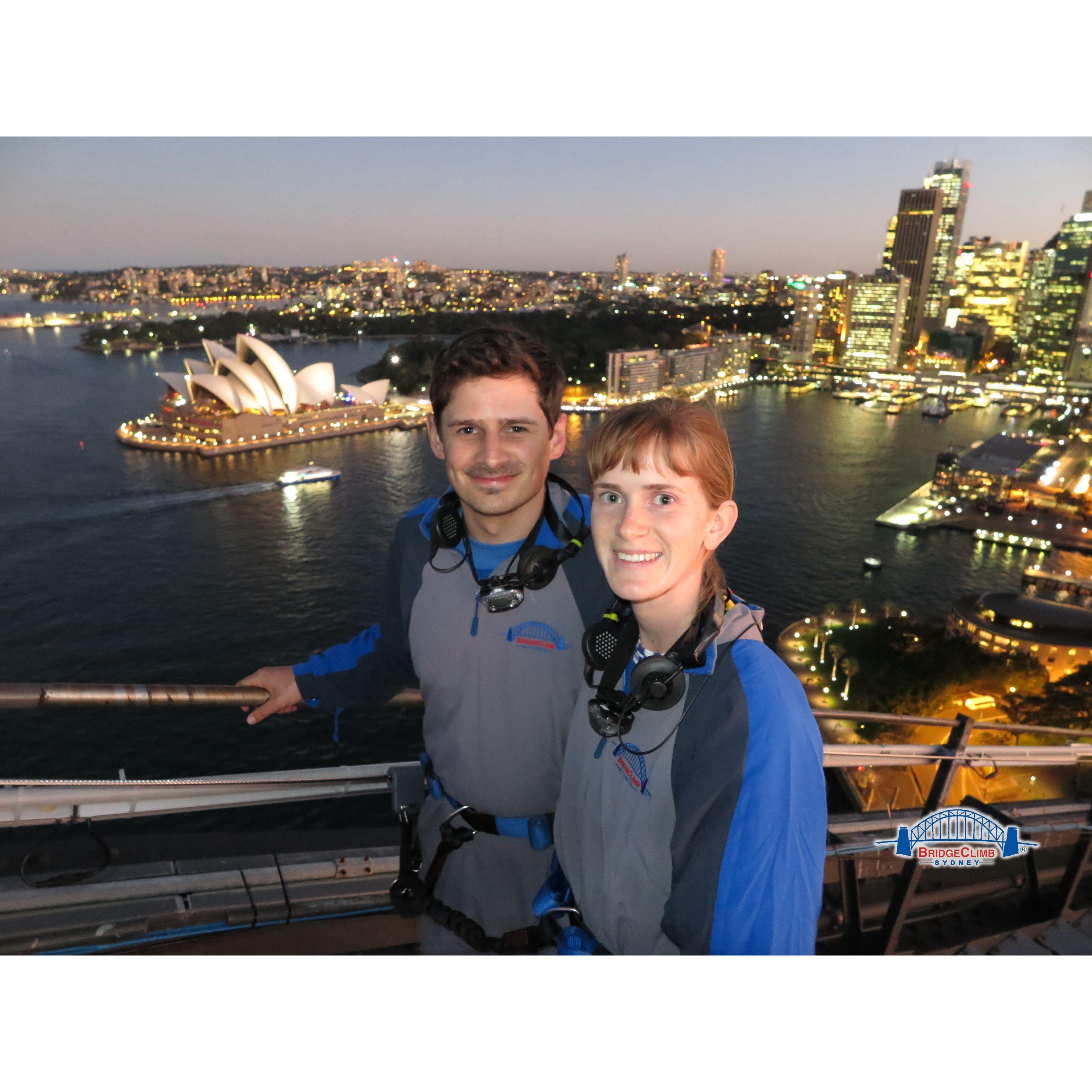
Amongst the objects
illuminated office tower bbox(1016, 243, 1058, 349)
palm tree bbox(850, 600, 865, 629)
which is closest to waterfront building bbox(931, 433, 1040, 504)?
palm tree bbox(850, 600, 865, 629)

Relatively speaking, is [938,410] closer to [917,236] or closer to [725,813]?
[917,236]

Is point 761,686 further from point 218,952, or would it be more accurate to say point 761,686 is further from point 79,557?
point 79,557

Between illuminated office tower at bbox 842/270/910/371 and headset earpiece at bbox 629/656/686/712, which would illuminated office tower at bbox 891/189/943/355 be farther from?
headset earpiece at bbox 629/656/686/712

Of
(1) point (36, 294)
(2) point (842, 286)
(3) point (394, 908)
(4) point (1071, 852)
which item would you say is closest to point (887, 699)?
(4) point (1071, 852)

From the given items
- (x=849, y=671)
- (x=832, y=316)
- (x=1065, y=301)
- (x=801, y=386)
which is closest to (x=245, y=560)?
(x=849, y=671)

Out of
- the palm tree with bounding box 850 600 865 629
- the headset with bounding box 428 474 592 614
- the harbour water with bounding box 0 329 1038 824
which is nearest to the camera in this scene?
the headset with bounding box 428 474 592 614

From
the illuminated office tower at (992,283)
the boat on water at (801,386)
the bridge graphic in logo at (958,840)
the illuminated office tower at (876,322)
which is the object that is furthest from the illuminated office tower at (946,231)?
the bridge graphic in logo at (958,840)
